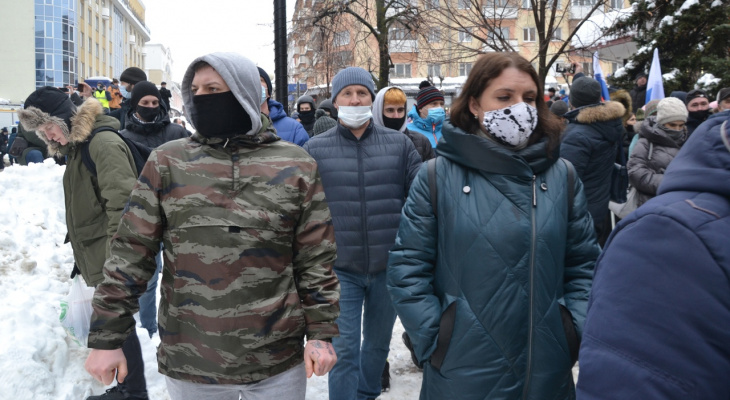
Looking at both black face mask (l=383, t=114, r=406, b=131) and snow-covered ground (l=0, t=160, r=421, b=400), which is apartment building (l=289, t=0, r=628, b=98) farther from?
snow-covered ground (l=0, t=160, r=421, b=400)

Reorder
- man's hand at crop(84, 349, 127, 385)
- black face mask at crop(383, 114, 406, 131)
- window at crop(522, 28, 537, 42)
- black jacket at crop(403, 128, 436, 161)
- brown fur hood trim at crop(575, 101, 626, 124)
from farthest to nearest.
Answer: window at crop(522, 28, 537, 42)
brown fur hood trim at crop(575, 101, 626, 124)
black jacket at crop(403, 128, 436, 161)
black face mask at crop(383, 114, 406, 131)
man's hand at crop(84, 349, 127, 385)

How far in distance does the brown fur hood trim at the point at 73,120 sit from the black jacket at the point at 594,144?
414cm

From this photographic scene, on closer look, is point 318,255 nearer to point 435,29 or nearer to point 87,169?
point 87,169

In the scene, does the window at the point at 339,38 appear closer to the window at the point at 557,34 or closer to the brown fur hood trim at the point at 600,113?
the window at the point at 557,34

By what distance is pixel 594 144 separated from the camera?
228 inches

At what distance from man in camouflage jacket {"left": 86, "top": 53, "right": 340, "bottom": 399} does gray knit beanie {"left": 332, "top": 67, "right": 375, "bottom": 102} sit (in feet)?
5.63

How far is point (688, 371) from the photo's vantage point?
106cm

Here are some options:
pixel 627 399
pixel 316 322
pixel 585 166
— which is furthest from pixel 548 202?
pixel 585 166

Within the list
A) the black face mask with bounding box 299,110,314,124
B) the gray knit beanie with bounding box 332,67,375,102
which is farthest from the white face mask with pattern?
the black face mask with bounding box 299,110,314,124

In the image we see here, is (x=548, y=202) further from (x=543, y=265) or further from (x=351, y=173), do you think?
(x=351, y=173)

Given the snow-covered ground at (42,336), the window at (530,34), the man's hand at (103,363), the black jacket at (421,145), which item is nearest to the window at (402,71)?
the window at (530,34)

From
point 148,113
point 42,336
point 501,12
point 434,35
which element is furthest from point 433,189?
point 434,35

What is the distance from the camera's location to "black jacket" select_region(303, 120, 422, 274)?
3.96m

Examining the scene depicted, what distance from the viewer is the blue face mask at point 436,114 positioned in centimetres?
590
